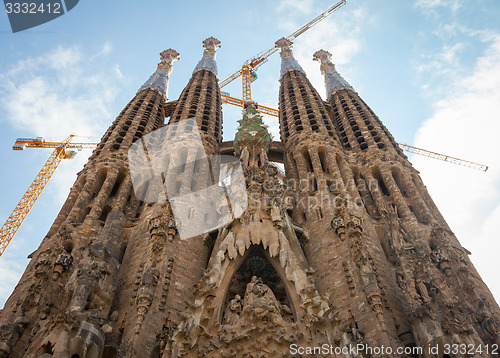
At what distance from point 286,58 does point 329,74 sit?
6.29 m

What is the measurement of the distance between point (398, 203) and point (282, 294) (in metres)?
8.40

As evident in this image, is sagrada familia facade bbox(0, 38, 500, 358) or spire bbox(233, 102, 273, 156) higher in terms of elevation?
spire bbox(233, 102, 273, 156)

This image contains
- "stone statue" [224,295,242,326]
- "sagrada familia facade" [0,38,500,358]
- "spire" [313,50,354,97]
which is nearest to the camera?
"sagrada familia facade" [0,38,500,358]

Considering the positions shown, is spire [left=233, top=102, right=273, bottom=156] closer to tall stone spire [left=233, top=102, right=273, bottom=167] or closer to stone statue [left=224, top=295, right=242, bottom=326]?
tall stone spire [left=233, top=102, right=273, bottom=167]

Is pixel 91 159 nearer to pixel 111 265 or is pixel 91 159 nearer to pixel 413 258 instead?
pixel 111 265

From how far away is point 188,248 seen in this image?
63.5 feet

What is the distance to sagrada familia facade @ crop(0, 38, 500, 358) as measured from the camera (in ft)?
42.8

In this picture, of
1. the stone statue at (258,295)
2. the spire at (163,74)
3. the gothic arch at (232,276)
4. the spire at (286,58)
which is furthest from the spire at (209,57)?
the stone statue at (258,295)

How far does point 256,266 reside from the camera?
1742 cm

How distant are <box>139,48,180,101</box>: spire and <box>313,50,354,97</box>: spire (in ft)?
48.0

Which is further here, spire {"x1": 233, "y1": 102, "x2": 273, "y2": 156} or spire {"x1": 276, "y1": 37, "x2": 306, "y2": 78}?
spire {"x1": 276, "y1": 37, "x2": 306, "y2": 78}

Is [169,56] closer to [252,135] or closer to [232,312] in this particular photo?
[252,135]
